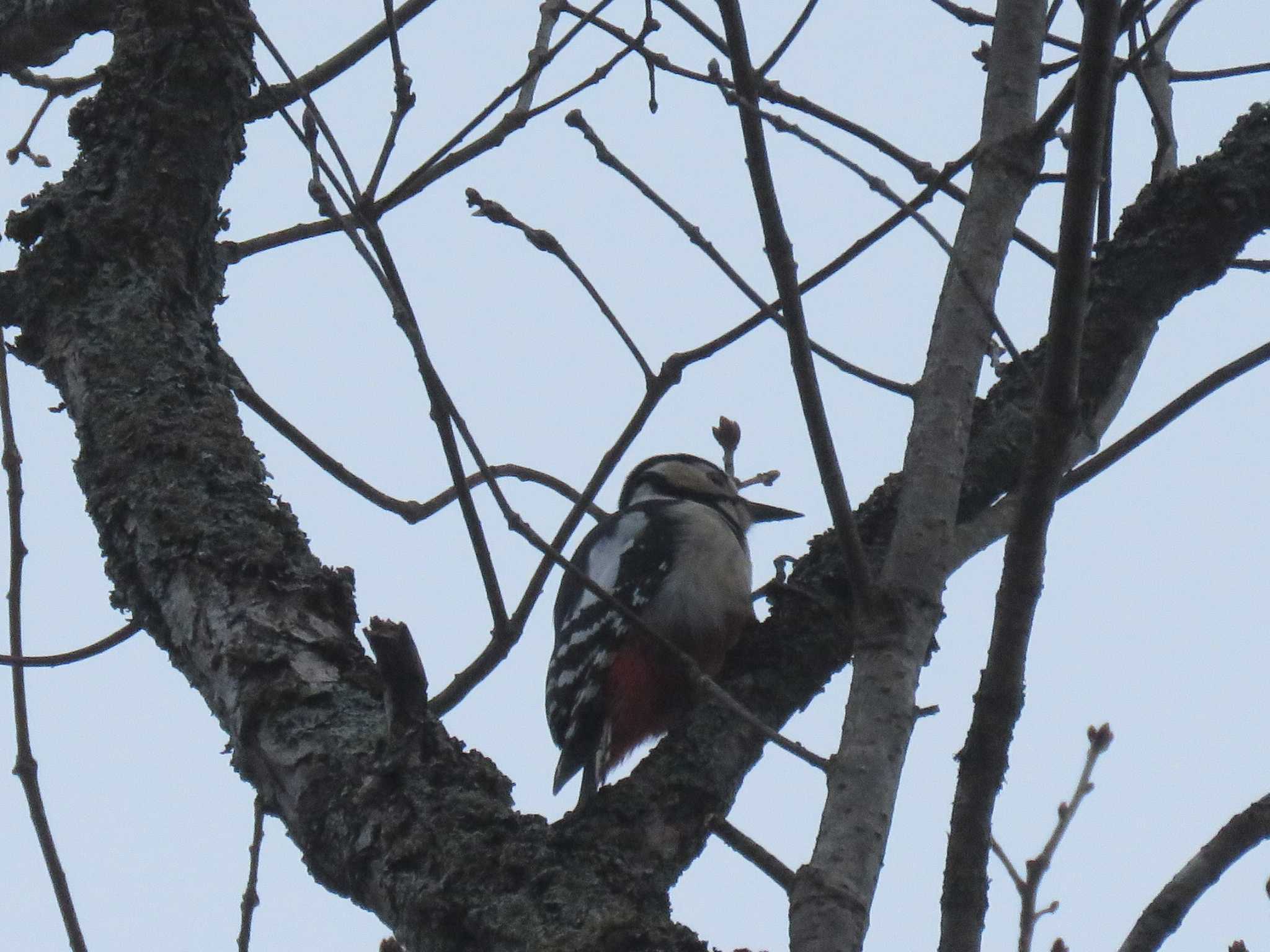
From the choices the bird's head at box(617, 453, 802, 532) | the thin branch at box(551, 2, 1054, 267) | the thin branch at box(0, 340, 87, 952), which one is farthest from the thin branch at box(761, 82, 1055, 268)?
the bird's head at box(617, 453, 802, 532)

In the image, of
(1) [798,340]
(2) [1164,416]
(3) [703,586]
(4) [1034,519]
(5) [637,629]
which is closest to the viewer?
(4) [1034,519]

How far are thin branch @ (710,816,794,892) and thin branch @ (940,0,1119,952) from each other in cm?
17

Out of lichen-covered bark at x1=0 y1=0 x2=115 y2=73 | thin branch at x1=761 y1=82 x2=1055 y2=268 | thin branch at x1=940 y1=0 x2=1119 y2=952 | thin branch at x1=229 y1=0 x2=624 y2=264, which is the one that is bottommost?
thin branch at x1=940 y1=0 x2=1119 y2=952

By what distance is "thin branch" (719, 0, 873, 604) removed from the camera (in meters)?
1.65

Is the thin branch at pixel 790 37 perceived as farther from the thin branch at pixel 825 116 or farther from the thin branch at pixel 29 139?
the thin branch at pixel 29 139

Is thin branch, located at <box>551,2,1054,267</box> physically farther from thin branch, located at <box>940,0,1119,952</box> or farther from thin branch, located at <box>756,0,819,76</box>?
thin branch, located at <box>940,0,1119,952</box>

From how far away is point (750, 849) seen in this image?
159cm

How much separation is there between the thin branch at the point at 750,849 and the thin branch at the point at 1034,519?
6.7 inches

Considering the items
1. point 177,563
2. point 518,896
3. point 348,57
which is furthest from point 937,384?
point 348,57

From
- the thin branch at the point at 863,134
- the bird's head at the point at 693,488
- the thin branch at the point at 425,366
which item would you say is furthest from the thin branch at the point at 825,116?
the bird's head at the point at 693,488

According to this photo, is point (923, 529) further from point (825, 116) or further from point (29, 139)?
point (29, 139)

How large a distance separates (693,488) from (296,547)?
2.92m

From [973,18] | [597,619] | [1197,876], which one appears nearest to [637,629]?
[597,619]

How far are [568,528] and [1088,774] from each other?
2.60 ft
